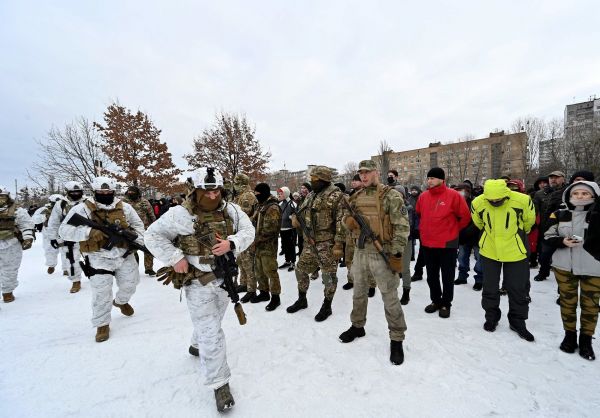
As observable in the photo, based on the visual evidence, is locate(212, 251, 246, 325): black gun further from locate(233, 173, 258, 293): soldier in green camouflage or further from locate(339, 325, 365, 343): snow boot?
locate(233, 173, 258, 293): soldier in green camouflage

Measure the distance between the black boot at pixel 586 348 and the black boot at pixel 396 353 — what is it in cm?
200

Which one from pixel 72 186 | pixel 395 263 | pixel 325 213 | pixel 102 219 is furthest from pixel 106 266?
pixel 395 263

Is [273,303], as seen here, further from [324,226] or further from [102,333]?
[102,333]

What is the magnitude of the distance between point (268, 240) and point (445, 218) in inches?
117

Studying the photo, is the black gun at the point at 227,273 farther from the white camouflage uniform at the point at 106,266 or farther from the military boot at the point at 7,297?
the military boot at the point at 7,297

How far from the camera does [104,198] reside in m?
3.93

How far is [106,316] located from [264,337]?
2.41 meters

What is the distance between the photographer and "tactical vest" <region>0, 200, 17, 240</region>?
5.24 meters

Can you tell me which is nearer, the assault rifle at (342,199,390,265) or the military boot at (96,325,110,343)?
the assault rifle at (342,199,390,265)

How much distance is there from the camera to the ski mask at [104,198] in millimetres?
3898

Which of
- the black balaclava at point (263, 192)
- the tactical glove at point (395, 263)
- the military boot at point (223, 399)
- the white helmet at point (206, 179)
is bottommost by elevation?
the military boot at point (223, 399)

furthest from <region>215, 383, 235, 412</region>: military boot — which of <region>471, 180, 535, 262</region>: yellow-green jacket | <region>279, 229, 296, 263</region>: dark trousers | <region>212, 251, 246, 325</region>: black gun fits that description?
<region>279, 229, 296, 263</region>: dark trousers

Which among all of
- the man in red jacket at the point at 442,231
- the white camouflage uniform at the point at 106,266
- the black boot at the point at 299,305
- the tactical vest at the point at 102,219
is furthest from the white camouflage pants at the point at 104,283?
the man in red jacket at the point at 442,231

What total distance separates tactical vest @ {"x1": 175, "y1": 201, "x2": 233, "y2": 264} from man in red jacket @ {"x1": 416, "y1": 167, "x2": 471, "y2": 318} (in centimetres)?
315
